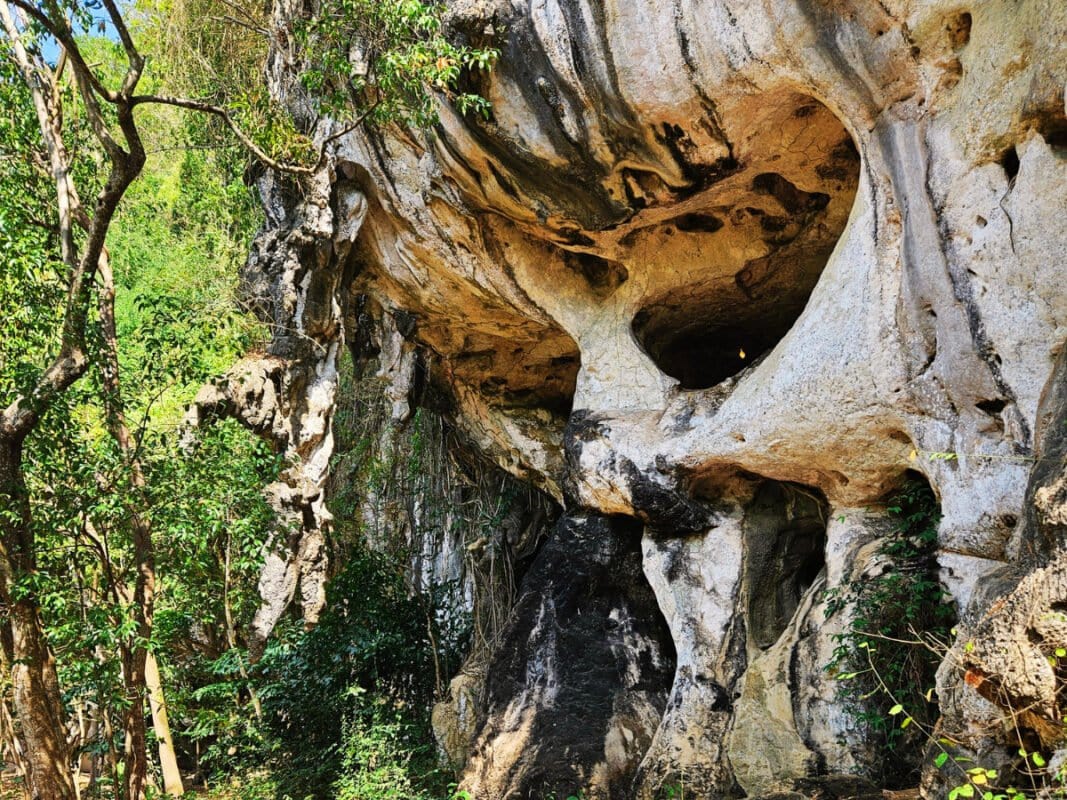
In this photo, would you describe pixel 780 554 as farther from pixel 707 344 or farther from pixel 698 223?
pixel 707 344

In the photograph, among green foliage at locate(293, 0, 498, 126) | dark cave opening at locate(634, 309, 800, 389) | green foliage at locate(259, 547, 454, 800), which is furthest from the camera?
dark cave opening at locate(634, 309, 800, 389)

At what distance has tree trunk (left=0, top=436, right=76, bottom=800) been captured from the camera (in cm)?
531

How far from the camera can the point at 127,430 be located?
20.2 feet

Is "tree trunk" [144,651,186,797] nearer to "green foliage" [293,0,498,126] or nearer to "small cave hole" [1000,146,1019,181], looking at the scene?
"green foliage" [293,0,498,126]

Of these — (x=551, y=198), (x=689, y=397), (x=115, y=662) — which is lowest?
(x=115, y=662)

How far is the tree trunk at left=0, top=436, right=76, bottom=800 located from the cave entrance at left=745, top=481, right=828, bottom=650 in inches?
190

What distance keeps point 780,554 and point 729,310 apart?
2.80 m

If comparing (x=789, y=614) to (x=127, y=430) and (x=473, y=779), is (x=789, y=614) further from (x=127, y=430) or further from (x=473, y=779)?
(x=127, y=430)

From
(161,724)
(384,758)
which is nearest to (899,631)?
(384,758)

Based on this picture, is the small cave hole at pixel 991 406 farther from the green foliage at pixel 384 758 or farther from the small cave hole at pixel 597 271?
the green foliage at pixel 384 758

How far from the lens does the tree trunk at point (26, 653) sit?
531 cm

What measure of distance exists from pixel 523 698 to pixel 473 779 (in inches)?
29.2

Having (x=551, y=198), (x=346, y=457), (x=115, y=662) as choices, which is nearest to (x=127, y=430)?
(x=115, y=662)

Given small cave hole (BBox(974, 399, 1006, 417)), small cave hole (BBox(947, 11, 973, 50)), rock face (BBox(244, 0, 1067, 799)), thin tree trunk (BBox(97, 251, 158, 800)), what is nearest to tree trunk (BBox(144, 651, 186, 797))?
thin tree trunk (BBox(97, 251, 158, 800))
